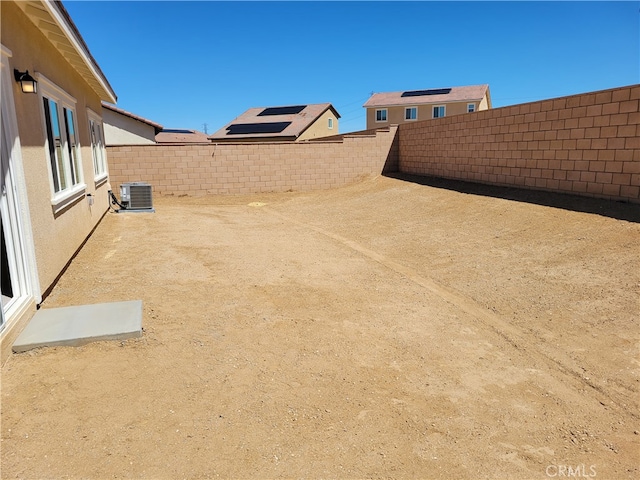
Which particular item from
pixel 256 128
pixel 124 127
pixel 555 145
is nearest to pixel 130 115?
pixel 124 127

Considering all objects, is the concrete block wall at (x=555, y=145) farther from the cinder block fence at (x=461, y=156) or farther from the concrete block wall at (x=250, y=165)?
the concrete block wall at (x=250, y=165)

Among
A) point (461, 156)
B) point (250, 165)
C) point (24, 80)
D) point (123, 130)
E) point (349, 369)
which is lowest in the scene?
point (349, 369)

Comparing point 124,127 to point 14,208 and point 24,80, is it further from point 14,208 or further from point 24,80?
point 14,208

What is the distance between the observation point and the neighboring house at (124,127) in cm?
2241

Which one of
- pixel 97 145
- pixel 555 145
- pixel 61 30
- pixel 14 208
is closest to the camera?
pixel 14 208

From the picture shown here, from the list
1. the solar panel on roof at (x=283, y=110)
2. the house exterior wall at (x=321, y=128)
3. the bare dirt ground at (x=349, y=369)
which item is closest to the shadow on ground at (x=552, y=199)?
the bare dirt ground at (x=349, y=369)

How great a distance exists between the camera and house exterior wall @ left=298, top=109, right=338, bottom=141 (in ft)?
108

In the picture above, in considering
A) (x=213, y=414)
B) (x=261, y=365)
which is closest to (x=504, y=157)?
(x=261, y=365)

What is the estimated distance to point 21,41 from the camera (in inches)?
191

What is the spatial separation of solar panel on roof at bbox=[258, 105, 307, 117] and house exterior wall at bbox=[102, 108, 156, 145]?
1158 centimetres

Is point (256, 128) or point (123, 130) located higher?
point (256, 128)

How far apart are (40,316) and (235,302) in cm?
191

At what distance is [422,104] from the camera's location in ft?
128

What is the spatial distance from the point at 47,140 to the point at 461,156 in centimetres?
1107
